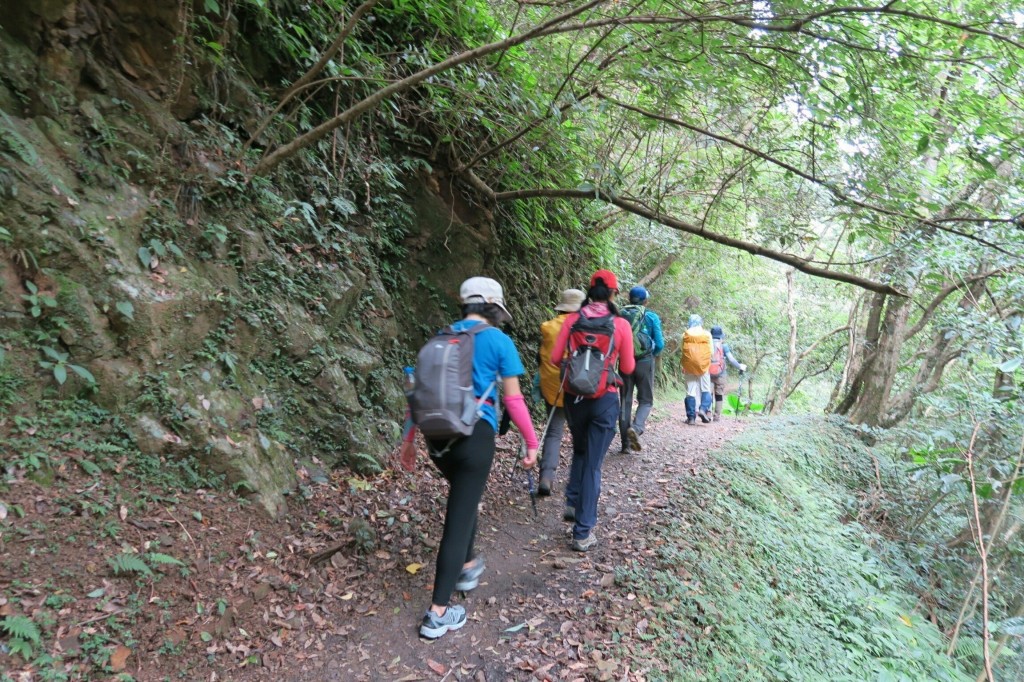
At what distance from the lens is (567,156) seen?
7.54m

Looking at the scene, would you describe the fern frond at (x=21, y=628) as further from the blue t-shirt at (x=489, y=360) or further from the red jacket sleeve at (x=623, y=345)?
the red jacket sleeve at (x=623, y=345)

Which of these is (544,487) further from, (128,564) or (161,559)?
(128,564)

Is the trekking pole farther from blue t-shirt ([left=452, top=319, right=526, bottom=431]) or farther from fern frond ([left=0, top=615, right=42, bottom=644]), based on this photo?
fern frond ([left=0, top=615, right=42, bottom=644])

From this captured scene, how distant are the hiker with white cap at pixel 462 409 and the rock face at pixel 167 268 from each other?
1.75 metres

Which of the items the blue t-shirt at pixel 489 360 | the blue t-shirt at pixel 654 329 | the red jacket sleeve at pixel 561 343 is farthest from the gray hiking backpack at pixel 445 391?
the blue t-shirt at pixel 654 329

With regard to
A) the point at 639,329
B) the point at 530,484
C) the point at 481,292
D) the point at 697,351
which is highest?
the point at 481,292

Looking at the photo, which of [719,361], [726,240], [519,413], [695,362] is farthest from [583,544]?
[719,361]

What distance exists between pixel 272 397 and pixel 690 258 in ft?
44.7

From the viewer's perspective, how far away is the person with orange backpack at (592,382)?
4695mm

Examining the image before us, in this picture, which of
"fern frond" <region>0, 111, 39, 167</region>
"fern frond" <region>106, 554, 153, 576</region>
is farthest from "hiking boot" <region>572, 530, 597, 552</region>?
"fern frond" <region>0, 111, 39, 167</region>

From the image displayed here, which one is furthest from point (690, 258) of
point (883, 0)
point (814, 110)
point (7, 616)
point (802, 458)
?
point (7, 616)

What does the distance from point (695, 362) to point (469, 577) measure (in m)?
6.83

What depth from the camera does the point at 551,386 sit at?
18.1 feet

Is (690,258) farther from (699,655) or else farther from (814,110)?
(699,655)
